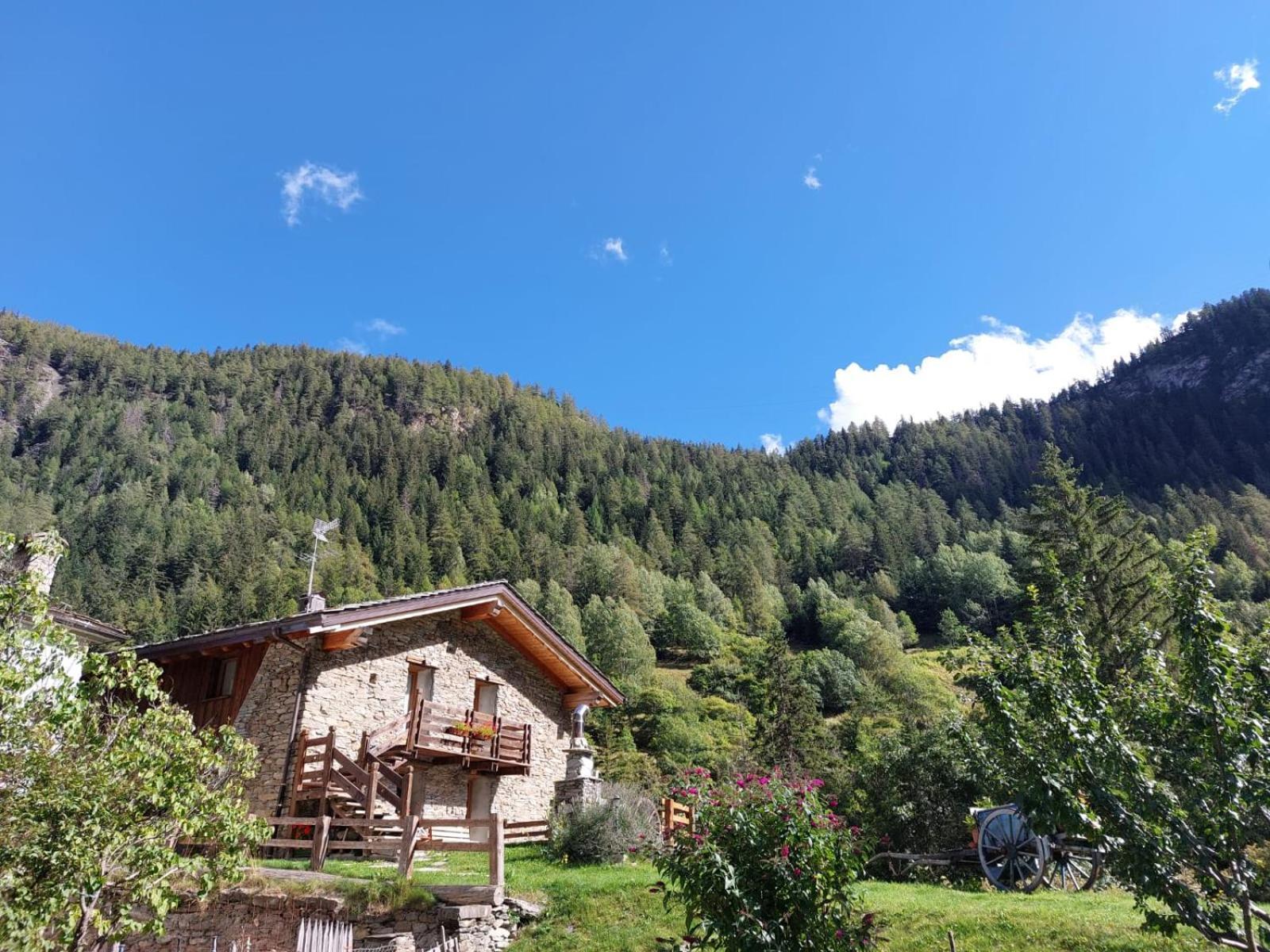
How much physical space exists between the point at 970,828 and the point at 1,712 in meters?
19.2

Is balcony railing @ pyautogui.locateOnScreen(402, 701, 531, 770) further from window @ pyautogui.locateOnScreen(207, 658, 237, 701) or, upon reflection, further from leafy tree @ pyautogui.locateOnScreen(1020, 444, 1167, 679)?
leafy tree @ pyautogui.locateOnScreen(1020, 444, 1167, 679)

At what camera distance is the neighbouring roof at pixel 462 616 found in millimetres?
16453

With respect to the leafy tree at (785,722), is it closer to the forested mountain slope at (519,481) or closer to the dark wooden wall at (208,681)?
the dark wooden wall at (208,681)

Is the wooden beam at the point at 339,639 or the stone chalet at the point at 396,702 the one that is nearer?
the stone chalet at the point at 396,702

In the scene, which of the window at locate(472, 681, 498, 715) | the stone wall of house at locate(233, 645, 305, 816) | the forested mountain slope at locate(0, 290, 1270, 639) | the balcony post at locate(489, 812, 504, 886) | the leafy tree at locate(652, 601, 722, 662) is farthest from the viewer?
the forested mountain slope at locate(0, 290, 1270, 639)

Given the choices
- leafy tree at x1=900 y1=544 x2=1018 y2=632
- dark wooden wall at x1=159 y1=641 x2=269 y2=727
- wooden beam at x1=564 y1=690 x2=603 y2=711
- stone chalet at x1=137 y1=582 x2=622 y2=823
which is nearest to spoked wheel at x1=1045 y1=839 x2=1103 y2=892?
stone chalet at x1=137 y1=582 x2=622 y2=823

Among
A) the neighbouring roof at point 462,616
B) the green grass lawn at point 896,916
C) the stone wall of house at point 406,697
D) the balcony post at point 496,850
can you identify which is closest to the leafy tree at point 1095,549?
the green grass lawn at point 896,916

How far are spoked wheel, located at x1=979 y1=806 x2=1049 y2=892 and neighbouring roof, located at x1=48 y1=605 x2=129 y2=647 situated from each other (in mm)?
17185

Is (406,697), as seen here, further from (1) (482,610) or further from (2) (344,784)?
(2) (344,784)

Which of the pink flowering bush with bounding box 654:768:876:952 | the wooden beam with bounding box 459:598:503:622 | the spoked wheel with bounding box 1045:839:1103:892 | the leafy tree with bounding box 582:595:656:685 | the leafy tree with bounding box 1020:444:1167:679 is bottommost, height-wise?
the spoked wheel with bounding box 1045:839:1103:892

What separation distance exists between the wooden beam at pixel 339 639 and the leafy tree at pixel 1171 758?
13885mm

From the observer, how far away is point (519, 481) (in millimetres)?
129750

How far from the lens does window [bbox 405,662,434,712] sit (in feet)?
63.4

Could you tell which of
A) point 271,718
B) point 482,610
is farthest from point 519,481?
point 271,718
